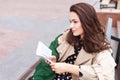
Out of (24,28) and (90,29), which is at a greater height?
(90,29)

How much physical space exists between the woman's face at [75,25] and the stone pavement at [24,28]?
1.69m

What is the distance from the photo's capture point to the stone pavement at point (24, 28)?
3.66 metres

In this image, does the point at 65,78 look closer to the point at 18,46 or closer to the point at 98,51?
the point at 98,51

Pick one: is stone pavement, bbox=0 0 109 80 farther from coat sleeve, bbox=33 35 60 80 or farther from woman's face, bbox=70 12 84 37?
woman's face, bbox=70 12 84 37

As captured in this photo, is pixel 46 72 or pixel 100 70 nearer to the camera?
pixel 100 70

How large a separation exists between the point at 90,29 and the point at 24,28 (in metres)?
3.68

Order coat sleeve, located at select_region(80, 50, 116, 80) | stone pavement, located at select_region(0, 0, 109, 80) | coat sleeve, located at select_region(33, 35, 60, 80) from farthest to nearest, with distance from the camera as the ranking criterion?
stone pavement, located at select_region(0, 0, 109, 80), coat sleeve, located at select_region(33, 35, 60, 80), coat sleeve, located at select_region(80, 50, 116, 80)

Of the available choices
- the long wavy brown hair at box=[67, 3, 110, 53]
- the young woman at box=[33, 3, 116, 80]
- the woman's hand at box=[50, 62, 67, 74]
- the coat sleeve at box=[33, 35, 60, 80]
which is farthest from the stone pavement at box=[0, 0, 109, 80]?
the long wavy brown hair at box=[67, 3, 110, 53]

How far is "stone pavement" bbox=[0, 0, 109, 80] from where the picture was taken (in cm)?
366

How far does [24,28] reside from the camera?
5293 mm

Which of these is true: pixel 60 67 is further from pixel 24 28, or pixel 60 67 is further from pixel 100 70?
pixel 24 28

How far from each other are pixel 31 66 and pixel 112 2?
2595 mm

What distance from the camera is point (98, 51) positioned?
174 centimetres

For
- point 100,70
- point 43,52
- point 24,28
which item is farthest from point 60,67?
point 24,28
